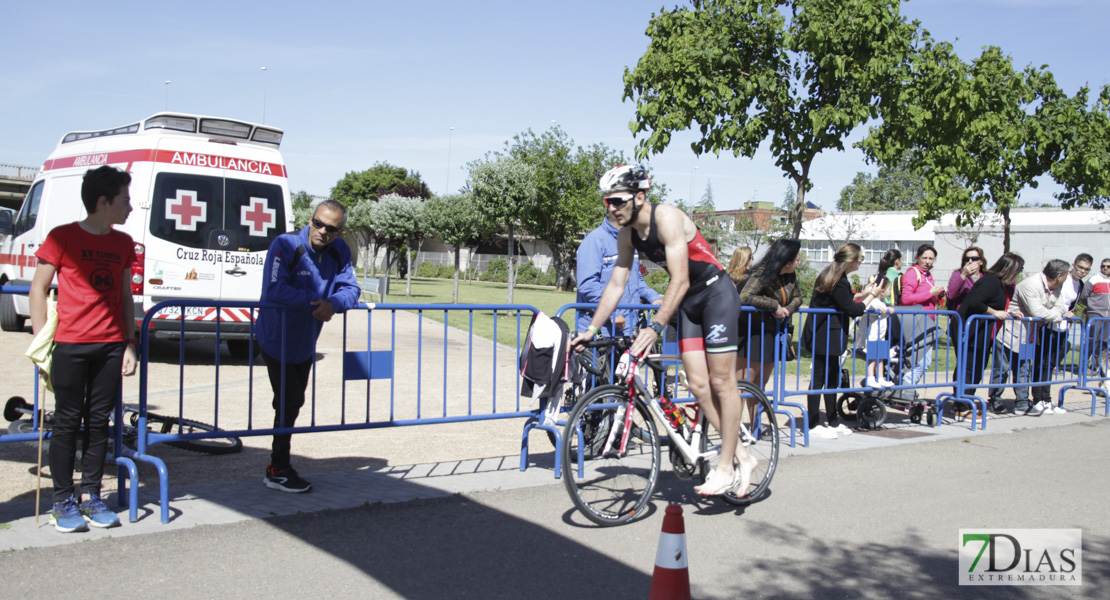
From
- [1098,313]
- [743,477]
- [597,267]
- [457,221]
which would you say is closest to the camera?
[743,477]

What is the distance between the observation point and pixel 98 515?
174 inches

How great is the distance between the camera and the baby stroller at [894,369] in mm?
8352

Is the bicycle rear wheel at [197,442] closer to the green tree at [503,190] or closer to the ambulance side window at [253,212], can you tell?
the ambulance side window at [253,212]

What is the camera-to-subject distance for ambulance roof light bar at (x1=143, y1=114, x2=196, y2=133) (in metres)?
11.3

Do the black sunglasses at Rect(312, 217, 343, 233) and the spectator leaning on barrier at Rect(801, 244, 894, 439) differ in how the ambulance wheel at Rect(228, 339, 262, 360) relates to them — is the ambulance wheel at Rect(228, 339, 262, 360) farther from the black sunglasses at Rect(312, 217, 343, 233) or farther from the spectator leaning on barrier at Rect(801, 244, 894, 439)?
the spectator leaning on barrier at Rect(801, 244, 894, 439)

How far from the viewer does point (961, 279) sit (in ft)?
32.7

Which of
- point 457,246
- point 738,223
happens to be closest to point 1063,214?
point 738,223

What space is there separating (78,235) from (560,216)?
34.3 m

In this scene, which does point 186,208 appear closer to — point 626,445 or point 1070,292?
point 626,445

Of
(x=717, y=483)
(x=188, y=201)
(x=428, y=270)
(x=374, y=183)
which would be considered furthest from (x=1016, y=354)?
(x=374, y=183)

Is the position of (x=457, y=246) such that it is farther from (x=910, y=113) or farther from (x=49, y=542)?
(x=49, y=542)

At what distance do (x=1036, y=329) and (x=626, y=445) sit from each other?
23.0 feet

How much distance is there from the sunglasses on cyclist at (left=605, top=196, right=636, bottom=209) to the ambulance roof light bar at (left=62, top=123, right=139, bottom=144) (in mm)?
8994

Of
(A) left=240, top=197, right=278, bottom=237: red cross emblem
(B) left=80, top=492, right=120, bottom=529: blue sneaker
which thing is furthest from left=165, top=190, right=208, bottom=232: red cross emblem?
(B) left=80, top=492, right=120, bottom=529: blue sneaker
